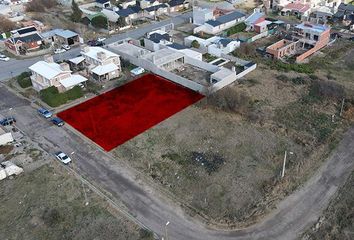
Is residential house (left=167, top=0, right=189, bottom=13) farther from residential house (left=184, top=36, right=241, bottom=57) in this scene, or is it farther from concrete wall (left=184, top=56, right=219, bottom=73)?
concrete wall (left=184, top=56, right=219, bottom=73)

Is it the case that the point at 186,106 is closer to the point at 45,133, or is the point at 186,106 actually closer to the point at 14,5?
the point at 45,133

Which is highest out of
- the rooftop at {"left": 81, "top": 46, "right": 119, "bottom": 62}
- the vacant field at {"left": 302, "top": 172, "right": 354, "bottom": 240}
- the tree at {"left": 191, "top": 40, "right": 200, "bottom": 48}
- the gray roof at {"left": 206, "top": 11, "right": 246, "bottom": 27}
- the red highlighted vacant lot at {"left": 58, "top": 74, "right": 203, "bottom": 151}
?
the rooftop at {"left": 81, "top": 46, "right": 119, "bottom": 62}

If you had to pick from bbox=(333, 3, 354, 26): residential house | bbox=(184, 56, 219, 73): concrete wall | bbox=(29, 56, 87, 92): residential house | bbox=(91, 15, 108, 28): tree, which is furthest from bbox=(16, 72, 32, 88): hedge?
bbox=(333, 3, 354, 26): residential house

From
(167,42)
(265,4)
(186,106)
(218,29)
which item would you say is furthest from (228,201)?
(265,4)

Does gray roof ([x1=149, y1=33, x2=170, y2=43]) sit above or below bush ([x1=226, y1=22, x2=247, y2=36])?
above

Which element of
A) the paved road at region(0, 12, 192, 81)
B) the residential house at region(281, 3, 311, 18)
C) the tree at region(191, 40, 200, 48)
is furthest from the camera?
the residential house at region(281, 3, 311, 18)

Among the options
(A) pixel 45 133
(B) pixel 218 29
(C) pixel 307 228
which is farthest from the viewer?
(B) pixel 218 29
